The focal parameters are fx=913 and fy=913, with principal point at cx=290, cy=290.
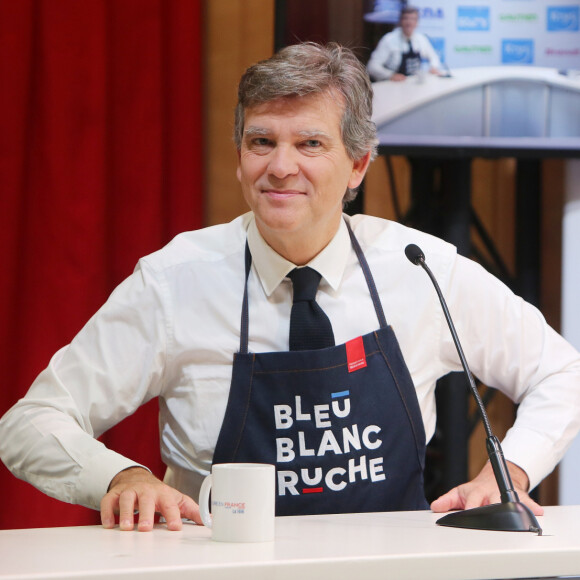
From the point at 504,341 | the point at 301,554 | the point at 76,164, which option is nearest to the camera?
the point at 301,554

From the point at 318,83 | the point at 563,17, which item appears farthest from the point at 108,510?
the point at 563,17

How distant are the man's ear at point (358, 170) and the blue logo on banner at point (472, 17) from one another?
698 millimetres

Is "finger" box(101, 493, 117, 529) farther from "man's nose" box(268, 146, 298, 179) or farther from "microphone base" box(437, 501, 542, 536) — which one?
"man's nose" box(268, 146, 298, 179)

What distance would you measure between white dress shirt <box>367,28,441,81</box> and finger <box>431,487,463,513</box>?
1.22 metres

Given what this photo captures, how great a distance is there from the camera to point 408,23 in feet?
7.46

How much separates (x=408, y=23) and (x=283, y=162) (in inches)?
33.7

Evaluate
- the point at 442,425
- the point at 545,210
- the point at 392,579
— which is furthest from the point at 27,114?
the point at 392,579

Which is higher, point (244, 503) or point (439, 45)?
point (439, 45)

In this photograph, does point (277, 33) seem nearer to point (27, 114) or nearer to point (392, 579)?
point (27, 114)

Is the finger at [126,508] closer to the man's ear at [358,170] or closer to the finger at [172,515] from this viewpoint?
the finger at [172,515]

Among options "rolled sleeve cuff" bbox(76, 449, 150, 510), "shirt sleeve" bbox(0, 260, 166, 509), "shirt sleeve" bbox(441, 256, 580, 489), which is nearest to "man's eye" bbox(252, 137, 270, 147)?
"shirt sleeve" bbox(0, 260, 166, 509)

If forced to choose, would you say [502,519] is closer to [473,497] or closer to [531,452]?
[473,497]

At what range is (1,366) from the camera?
8.13 feet

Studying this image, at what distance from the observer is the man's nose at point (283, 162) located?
63.1 inches
